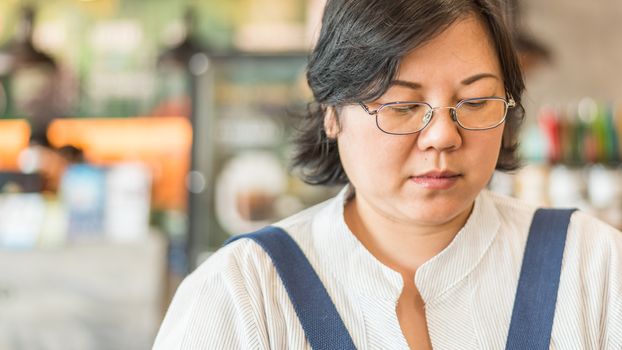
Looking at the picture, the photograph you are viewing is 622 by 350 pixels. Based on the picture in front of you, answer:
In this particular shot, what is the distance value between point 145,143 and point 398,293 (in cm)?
415

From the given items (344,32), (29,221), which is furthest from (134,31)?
(344,32)

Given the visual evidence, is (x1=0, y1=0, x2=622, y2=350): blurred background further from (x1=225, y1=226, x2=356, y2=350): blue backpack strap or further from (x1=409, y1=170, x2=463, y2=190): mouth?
(x1=409, y1=170, x2=463, y2=190): mouth

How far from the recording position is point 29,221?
3477 millimetres

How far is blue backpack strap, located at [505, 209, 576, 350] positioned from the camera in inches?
46.0

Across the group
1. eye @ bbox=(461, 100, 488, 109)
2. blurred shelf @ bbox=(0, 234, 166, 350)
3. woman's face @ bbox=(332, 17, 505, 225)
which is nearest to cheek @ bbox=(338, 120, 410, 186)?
woman's face @ bbox=(332, 17, 505, 225)

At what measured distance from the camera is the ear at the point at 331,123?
1.27 m

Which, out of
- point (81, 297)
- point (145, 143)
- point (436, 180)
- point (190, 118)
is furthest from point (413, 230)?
point (145, 143)

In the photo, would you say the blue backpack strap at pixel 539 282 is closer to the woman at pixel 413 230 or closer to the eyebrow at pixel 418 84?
the woman at pixel 413 230

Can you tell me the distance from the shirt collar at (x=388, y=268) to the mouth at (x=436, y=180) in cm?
16

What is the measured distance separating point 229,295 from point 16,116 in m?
4.71

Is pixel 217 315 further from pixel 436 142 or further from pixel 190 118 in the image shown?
pixel 190 118

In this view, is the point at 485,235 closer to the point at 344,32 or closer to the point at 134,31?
the point at 344,32

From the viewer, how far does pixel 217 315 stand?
46.4 inches

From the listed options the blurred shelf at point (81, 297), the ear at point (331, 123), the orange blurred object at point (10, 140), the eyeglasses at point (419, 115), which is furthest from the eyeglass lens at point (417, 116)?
the orange blurred object at point (10, 140)
